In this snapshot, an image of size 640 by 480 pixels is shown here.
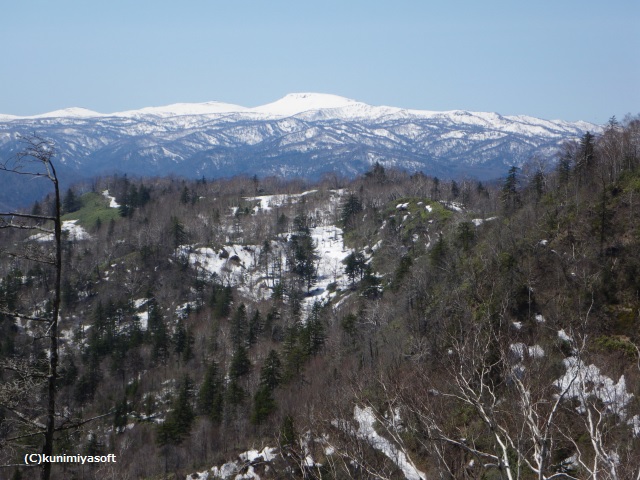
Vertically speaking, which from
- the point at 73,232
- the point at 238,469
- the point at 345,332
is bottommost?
the point at 73,232

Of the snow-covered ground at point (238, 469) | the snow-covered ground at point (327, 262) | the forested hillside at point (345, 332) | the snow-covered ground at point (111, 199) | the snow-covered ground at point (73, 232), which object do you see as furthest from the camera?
the snow-covered ground at point (111, 199)

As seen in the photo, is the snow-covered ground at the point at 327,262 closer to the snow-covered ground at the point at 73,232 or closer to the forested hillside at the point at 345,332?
the forested hillside at the point at 345,332

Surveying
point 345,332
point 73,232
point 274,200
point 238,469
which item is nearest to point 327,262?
point 274,200

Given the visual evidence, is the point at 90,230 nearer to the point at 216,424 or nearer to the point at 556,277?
the point at 216,424

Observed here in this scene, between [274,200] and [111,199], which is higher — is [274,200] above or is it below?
above

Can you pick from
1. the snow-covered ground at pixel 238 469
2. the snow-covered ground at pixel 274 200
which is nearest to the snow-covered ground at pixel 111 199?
the snow-covered ground at pixel 274 200

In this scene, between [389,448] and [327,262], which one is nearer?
[389,448]

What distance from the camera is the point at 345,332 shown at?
5994 centimetres

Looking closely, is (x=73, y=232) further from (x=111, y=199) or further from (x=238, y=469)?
(x=238, y=469)

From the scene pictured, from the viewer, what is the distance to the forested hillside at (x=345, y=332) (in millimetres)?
11023

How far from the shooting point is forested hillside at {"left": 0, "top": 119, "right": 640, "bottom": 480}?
11023 millimetres

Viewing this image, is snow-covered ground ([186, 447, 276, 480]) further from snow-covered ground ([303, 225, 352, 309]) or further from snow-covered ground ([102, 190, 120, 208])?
snow-covered ground ([102, 190, 120, 208])

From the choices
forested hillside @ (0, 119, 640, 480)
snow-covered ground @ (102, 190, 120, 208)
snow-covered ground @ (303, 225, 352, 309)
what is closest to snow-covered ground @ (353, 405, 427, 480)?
forested hillside @ (0, 119, 640, 480)

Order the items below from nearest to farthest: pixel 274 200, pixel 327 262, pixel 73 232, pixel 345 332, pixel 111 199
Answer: pixel 345 332 → pixel 327 262 → pixel 73 232 → pixel 274 200 → pixel 111 199
